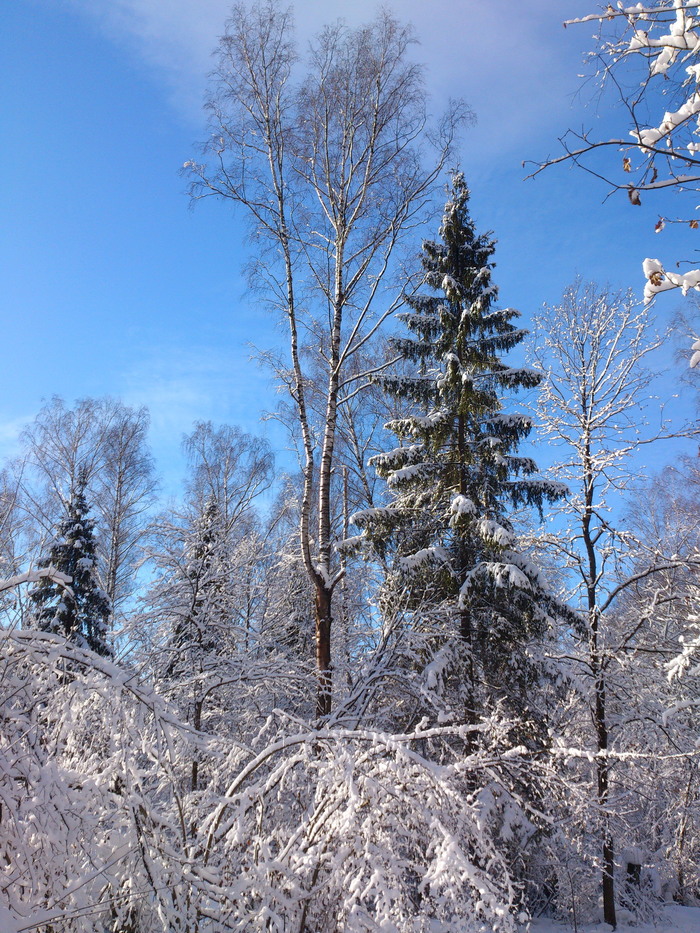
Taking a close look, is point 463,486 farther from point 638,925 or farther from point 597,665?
point 638,925

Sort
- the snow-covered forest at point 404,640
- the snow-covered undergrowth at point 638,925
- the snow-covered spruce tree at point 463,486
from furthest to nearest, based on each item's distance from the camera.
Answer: the snow-covered undergrowth at point 638,925 < the snow-covered spruce tree at point 463,486 < the snow-covered forest at point 404,640

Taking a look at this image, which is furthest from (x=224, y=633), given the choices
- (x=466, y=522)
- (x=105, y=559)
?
(x=105, y=559)

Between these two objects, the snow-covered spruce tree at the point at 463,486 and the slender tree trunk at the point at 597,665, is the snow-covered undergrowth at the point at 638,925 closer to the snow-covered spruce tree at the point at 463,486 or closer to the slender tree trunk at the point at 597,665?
the slender tree trunk at the point at 597,665

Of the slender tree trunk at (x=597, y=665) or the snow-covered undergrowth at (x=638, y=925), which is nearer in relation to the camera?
the slender tree trunk at (x=597, y=665)

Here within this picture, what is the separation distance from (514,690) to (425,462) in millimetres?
3846

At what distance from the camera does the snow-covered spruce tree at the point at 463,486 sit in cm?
900

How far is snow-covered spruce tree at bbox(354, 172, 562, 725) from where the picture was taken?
9.00 m

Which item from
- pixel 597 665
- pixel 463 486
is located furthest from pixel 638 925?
pixel 463 486

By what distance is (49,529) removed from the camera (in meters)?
3.31

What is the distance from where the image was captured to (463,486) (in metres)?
9.89

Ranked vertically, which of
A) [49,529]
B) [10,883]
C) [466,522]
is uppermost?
[466,522]

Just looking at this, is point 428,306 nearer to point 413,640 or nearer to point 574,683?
point 413,640

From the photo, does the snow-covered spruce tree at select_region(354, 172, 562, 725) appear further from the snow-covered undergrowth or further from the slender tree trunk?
the snow-covered undergrowth

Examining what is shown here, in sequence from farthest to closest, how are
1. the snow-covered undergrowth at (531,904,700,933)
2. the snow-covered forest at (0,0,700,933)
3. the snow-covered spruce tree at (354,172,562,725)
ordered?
the snow-covered undergrowth at (531,904,700,933) → the snow-covered spruce tree at (354,172,562,725) → the snow-covered forest at (0,0,700,933)
